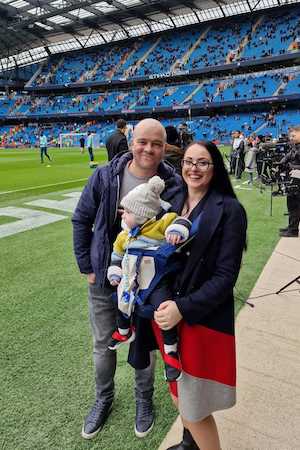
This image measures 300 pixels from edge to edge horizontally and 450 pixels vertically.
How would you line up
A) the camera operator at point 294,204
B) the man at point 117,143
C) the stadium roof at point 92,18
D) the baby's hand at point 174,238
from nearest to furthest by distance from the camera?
the baby's hand at point 174,238
the man at point 117,143
the camera operator at point 294,204
the stadium roof at point 92,18

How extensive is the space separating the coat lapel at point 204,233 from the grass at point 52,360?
1.38 metres

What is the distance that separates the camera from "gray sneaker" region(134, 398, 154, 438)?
2.57m

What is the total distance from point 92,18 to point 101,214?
2164 inches

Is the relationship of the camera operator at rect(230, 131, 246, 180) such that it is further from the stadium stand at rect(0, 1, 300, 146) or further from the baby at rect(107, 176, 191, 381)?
the stadium stand at rect(0, 1, 300, 146)

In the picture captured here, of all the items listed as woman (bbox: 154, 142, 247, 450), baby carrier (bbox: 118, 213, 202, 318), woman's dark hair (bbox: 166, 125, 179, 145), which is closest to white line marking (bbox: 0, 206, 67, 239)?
woman's dark hair (bbox: 166, 125, 179, 145)

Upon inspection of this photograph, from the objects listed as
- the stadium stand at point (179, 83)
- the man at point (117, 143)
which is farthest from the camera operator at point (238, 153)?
the stadium stand at point (179, 83)

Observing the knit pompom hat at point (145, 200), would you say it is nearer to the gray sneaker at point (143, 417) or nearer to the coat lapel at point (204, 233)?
the coat lapel at point (204, 233)

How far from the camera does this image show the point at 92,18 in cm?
4953

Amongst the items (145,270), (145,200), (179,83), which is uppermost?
(179,83)

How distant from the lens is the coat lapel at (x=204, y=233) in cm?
188

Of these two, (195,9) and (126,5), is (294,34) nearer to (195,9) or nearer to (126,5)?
(195,9)

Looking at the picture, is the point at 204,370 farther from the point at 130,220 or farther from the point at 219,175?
the point at 219,175

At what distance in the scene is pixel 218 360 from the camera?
1945mm

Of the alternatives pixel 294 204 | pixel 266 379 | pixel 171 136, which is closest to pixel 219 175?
pixel 266 379
